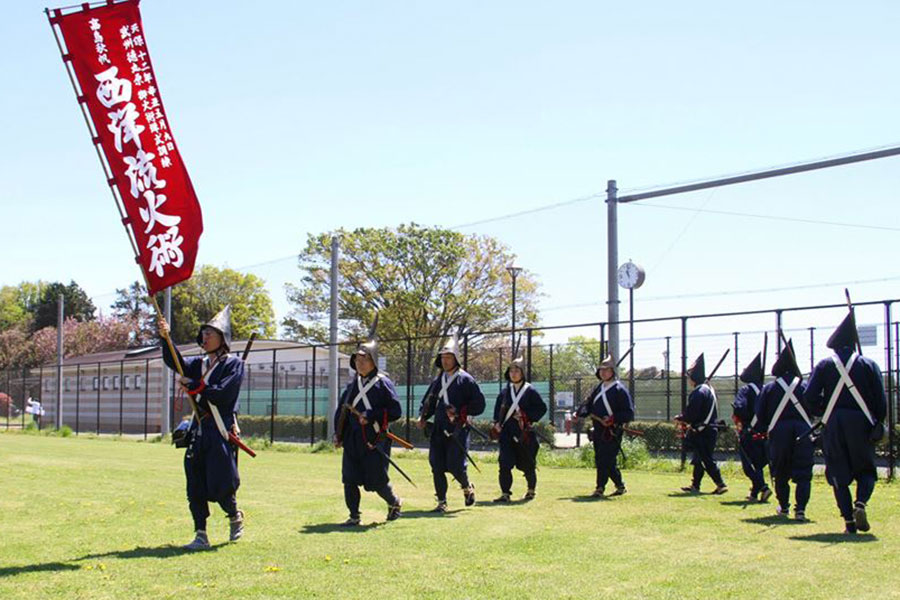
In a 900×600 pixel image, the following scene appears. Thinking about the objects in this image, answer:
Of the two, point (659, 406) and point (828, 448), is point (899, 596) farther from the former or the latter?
point (659, 406)

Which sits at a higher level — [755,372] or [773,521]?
[755,372]

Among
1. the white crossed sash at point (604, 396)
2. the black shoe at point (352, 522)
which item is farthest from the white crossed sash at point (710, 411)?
the black shoe at point (352, 522)

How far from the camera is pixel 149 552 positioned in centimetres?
808

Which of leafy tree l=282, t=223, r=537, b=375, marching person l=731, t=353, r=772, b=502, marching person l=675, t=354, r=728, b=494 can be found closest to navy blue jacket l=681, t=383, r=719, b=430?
marching person l=675, t=354, r=728, b=494

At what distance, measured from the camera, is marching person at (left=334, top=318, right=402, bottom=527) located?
10039 millimetres

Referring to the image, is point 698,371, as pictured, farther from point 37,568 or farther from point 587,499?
point 37,568

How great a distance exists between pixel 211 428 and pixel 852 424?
5.94m

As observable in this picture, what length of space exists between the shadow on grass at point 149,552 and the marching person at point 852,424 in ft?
18.9

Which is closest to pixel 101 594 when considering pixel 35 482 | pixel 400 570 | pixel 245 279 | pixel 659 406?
pixel 400 570

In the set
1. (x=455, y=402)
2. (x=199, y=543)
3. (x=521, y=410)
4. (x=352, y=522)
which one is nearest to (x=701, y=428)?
(x=521, y=410)

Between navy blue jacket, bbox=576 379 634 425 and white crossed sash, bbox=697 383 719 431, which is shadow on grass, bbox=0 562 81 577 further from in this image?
white crossed sash, bbox=697 383 719 431

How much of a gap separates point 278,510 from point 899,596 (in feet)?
22.9

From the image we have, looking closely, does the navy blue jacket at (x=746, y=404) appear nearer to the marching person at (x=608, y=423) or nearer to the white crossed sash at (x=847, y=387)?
the marching person at (x=608, y=423)

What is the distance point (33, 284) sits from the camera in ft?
307
